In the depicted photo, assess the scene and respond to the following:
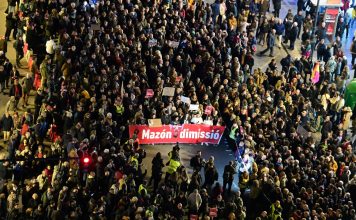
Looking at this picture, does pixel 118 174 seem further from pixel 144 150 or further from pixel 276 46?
pixel 276 46

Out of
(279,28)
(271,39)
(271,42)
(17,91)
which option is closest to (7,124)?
(17,91)

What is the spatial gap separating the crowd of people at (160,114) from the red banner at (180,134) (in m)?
0.32

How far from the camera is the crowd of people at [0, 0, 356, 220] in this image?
23.8m

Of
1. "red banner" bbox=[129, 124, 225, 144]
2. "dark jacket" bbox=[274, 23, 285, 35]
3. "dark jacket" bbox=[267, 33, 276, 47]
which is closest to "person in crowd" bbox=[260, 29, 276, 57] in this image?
"dark jacket" bbox=[267, 33, 276, 47]

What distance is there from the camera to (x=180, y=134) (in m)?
28.1

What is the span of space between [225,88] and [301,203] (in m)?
6.94

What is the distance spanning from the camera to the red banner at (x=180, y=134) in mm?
27422

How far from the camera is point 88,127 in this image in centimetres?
2570

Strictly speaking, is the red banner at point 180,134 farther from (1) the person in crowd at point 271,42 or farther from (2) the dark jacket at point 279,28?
(2) the dark jacket at point 279,28

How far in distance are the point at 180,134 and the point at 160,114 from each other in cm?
111

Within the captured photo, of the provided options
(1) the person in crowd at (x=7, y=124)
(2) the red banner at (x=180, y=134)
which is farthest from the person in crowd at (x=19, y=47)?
(2) the red banner at (x=180, y=134)

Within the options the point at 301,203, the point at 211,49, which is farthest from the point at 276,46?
the point at 301,203

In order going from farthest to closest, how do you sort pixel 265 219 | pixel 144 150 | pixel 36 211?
pixel 144 150
pixel 265 219
pixel 36 211

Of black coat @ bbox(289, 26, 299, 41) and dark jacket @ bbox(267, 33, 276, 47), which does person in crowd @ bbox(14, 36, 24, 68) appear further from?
black coat @ bbox(289, 26, 299, 41)
